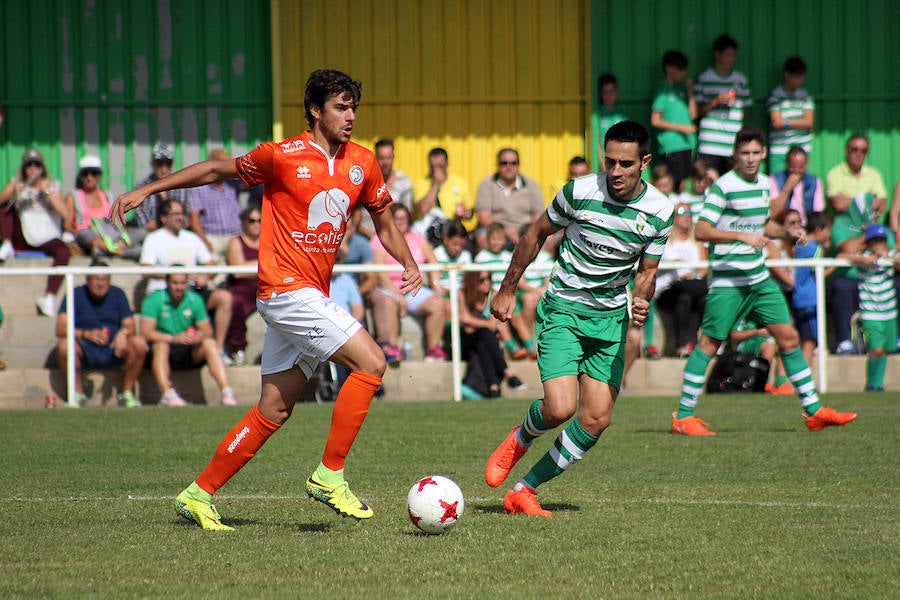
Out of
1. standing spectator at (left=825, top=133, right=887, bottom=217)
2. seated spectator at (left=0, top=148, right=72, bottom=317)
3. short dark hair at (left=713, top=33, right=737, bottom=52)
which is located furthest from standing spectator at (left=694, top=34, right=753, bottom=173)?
seated spectator at (left=0, top=148, right=72, bottom=317)

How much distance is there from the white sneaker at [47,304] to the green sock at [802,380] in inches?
294

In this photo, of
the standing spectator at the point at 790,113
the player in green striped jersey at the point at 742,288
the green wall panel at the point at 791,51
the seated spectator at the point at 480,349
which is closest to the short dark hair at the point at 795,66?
the standing spectator at the point at 790,113

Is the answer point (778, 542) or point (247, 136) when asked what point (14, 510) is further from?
point (247, 136)

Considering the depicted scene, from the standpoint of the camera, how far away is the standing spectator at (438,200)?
1535 centimetres

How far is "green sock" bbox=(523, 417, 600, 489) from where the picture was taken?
6762 millimetres

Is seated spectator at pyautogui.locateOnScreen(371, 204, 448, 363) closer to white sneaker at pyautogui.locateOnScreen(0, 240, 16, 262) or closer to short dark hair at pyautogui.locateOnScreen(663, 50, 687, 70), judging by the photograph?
white sneaker at pyautogui.locateOnScreen(0, 240, 16, 262)

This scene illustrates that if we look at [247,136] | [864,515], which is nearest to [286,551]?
[864,515]

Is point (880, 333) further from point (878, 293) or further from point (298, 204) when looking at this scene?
point (298, 204)

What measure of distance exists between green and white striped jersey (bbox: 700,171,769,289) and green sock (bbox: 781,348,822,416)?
66 centimetres

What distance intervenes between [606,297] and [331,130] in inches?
69.0

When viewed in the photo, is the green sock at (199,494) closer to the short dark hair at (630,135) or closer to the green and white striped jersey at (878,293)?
the short dark hair at (630,135)

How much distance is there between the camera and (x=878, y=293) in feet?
45.5

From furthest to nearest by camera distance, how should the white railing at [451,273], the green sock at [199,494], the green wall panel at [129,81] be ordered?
the green wall panel at [129,81] → the white railing at [451,273] → the green sock at [199,494]

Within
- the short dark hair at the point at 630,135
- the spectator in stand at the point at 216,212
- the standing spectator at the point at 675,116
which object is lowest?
the spectator in stand at the point at 216,212
